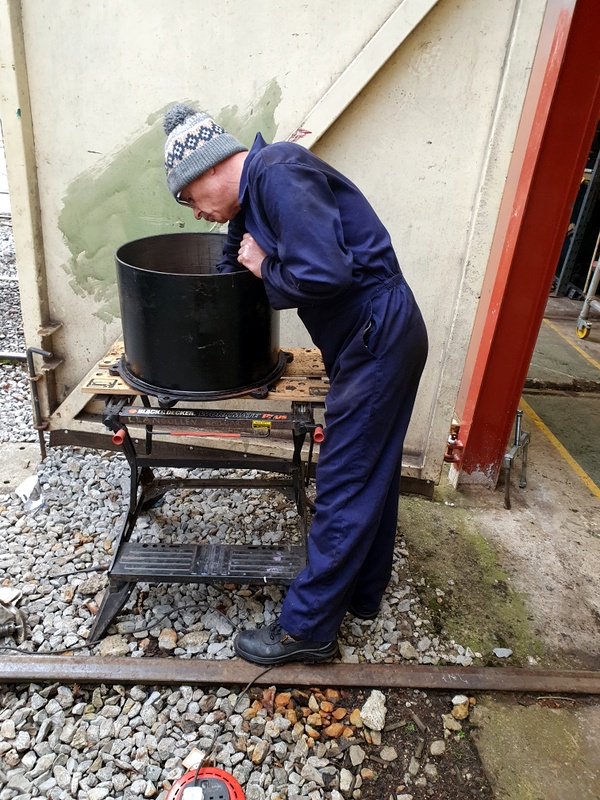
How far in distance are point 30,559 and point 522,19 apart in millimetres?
3425

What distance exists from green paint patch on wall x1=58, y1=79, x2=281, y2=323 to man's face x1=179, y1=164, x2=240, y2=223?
112cm

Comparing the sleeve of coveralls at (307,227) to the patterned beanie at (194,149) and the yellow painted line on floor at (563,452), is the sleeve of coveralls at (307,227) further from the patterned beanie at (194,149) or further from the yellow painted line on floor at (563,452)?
the yellow painted line on floor at (563,452)

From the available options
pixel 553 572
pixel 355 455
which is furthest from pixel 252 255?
pixel 553 572

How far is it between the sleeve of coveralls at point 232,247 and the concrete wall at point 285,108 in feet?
2.96

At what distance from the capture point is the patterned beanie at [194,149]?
70.1 inches

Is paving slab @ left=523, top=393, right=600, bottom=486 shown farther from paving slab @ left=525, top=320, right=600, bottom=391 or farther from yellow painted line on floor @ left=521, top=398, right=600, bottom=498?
paving slab @ left=525, top=320, right=600, bottom=391

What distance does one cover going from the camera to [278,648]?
7.30 feet

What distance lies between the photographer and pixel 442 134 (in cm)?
275

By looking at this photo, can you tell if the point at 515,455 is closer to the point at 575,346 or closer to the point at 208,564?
the point at 208,564

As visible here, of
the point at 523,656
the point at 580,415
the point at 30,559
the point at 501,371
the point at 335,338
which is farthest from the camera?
the point at 580,415

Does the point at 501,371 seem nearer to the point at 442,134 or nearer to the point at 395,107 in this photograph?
the point at 442,134

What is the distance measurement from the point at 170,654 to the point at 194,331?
1352 millimetres

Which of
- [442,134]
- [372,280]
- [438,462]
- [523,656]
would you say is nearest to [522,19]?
[442,134]

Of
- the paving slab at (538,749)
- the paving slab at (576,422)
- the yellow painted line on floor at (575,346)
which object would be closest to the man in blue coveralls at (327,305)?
the paving slab at (538,749)
